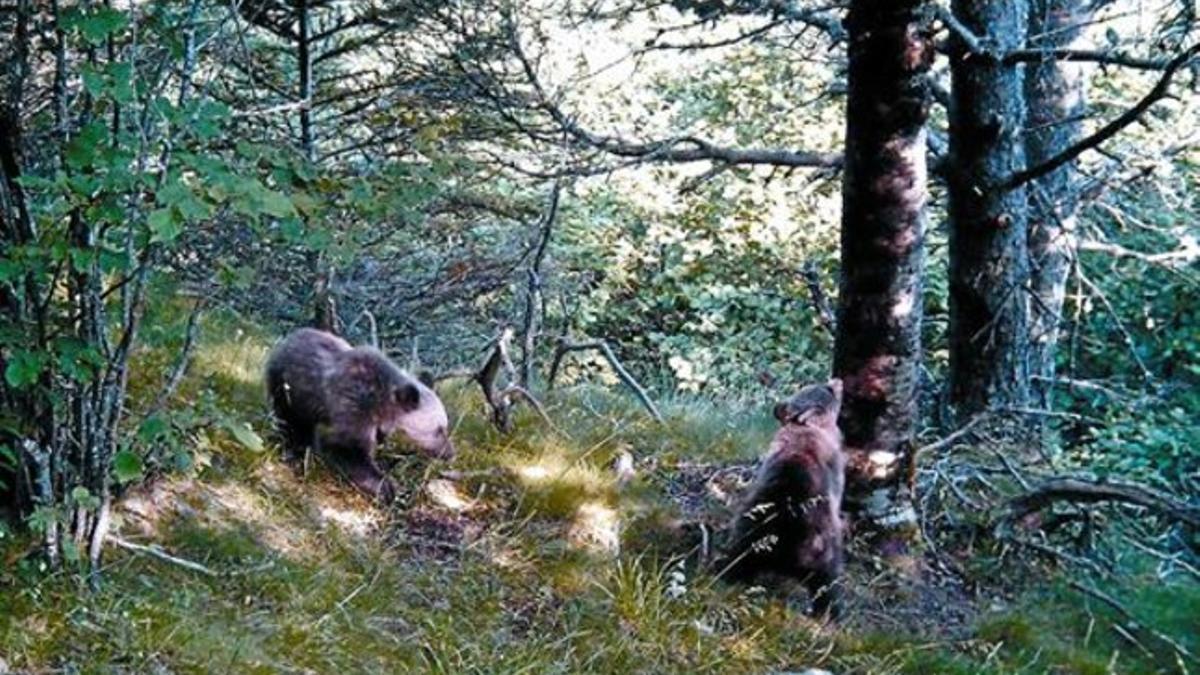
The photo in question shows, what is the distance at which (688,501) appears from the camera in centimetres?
686

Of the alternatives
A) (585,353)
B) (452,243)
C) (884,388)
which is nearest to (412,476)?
(884,388)

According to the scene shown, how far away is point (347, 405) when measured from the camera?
6.06 meters

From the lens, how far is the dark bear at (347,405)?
5992mm

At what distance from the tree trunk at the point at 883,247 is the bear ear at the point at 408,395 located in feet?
7.69

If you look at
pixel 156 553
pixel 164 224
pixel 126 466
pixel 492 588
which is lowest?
pixel 492 588

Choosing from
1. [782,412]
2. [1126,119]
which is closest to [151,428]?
[782,412]

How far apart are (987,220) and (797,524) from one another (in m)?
4.07

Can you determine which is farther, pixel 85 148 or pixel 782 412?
pixel 782 412

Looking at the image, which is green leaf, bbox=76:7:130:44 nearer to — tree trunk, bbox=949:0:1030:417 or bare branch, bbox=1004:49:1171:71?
bare branch, bbox=1004:49:1171:71

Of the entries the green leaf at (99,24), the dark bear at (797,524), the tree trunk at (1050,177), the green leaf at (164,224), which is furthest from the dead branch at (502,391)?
the tree trunk at (1050,177)

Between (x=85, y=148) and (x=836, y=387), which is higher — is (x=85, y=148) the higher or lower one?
the higher one

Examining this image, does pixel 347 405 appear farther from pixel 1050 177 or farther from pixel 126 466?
pixel 1050 177

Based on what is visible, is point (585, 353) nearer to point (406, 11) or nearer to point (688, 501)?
point (406, 11)

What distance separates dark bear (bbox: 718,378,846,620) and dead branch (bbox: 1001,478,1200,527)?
4.83 feet
